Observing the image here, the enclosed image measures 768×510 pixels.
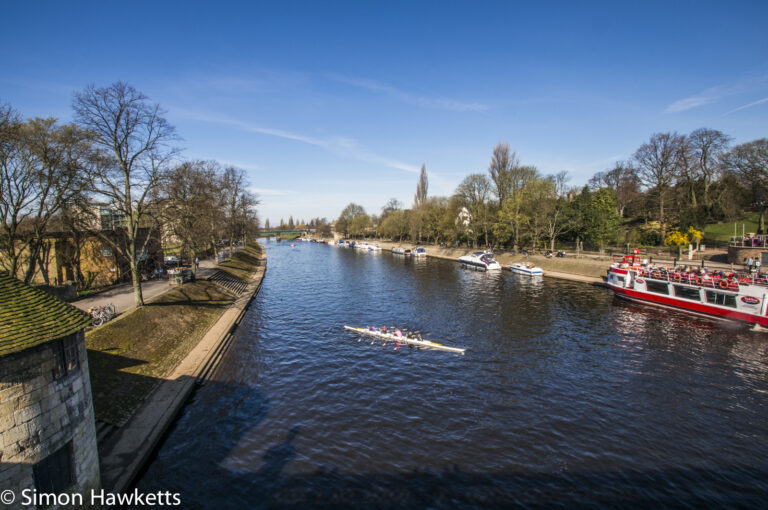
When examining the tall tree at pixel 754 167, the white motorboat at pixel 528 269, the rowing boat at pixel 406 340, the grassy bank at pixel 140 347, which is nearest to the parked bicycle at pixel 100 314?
the grassy bank at pixel 140 347

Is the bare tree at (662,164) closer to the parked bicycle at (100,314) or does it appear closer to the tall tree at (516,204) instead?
the tall tree at (516,204)

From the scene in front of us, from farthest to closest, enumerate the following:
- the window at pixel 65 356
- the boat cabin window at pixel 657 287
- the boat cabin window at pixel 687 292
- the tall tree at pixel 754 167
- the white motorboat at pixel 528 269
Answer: the white motorboat at pixel 528 269
the tall tree at pixel 754 167
the boat cabin window at pixel 657 287
the boat cabin window at pixel 687 292
the window at pixel 65 356

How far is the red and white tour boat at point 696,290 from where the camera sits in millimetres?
31953

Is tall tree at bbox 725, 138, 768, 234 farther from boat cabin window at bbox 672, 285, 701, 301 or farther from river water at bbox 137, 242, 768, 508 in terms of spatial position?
river water at bbox 137, 242, 768, 508

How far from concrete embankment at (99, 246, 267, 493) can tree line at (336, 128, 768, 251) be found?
63.5 meters

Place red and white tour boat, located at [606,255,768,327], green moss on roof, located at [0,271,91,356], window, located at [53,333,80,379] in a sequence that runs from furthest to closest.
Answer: red and white tour boat, located at [606,255,768,327]
window, located at [53,333,80,379]
green moss on roof, located at [0,271,91,356]

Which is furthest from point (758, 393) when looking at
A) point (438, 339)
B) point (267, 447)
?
point (267, 447)

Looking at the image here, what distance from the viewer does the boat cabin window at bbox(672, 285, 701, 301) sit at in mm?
36125

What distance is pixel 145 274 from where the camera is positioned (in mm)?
45719

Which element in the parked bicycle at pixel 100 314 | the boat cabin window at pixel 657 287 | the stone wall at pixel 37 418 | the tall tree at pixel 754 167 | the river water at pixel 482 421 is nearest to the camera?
the stone wall at pixel 37 418

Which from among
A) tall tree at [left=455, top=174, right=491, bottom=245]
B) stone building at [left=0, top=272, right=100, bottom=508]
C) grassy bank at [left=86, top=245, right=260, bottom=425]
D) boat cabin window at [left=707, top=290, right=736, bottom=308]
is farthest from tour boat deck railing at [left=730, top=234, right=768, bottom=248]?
stone building at [left=0, top=272, right=100, bottom=508]

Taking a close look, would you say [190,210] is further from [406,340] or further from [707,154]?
[707,154]

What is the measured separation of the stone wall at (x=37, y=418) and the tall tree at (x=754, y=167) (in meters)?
80.9

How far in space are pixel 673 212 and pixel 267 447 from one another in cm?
8301
